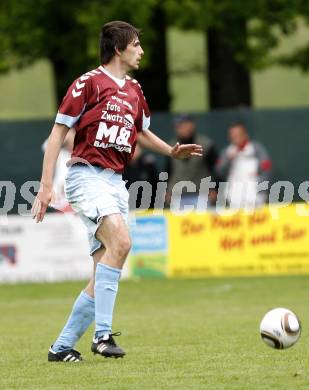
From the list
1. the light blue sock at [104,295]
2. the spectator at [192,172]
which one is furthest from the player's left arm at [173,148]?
the spectator at [192,172]

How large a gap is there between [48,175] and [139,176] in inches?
435

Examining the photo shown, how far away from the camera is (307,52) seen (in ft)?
81.0

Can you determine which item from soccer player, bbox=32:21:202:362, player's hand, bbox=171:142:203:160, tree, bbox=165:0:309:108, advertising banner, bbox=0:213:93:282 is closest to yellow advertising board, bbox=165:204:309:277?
advertising banner, bbox=0:213:93:282

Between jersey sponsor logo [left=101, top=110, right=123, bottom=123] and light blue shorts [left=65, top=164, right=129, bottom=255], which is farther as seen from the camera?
jersey sponsor logo [left=101, top=110, right=123, bottom=123]

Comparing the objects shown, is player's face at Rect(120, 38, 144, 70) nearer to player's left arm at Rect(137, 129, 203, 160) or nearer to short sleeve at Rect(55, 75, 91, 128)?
short sleeve at Rect(55, 75, 91, 128)

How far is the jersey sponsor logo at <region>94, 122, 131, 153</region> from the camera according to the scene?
8250 mm

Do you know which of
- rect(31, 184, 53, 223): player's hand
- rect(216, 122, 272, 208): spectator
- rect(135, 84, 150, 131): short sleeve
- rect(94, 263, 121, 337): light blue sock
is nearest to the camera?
rect(31, 184, 53, 223): player's hand

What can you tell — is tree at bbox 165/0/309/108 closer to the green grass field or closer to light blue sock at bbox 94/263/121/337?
the green grass field

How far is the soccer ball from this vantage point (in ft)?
26.7

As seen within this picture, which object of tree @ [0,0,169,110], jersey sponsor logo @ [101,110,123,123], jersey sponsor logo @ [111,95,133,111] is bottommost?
jersey sponsor logo @ [101,110,123,123]

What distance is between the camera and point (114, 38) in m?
8.36

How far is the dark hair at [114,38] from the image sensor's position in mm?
8344

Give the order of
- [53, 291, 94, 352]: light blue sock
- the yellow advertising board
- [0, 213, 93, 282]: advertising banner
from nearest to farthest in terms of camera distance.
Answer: [53, 291, 94, 352]: light blue sock
the yellow advertising board
[0, 213, 93, 282]: advertising banner

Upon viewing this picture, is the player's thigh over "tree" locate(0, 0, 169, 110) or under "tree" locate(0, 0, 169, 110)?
under
